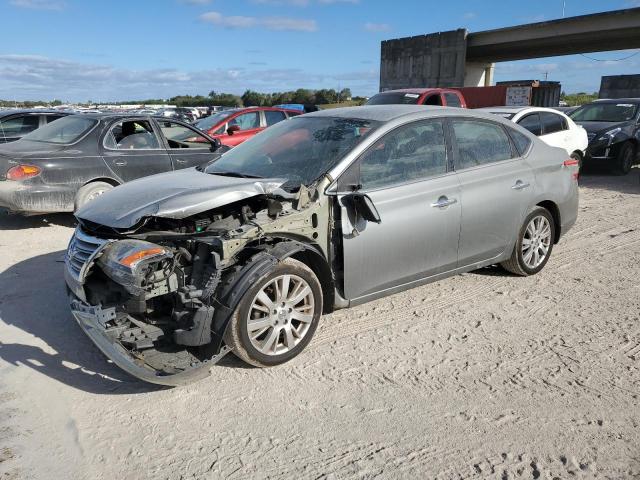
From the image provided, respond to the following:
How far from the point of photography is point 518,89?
78.3ft

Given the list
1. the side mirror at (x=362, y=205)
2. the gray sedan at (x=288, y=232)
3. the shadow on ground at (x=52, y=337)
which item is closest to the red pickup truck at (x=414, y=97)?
the gray sedan at (x=288, y=232)

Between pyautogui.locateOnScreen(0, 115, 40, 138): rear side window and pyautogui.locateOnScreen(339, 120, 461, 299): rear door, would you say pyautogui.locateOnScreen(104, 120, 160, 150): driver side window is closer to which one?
pyautogui.locateOnScreen(0, 115, 40, 138): rear side window

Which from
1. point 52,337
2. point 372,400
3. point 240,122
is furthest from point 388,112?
point 240,122

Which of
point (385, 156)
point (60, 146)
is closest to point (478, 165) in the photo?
point (385, 156)

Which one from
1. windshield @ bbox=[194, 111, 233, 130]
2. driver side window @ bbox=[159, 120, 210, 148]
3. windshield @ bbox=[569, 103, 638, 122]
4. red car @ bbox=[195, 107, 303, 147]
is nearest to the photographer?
driver side window @ bbox=[159, 120, 210, 148]

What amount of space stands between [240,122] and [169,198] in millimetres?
8551

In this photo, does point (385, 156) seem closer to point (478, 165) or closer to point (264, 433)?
point (478, 165)

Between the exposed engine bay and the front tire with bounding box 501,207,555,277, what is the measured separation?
90.0 inches

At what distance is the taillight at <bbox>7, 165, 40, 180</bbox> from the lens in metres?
6.76

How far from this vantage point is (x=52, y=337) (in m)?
4.17

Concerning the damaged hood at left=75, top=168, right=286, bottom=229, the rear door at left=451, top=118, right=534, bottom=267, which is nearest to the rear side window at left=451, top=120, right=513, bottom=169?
the rear door at left=451, top=118, right=534, bottom=267

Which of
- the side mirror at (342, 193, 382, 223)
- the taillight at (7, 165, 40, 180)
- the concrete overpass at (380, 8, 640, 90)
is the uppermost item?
the concrete overpass at (380, 8, 640, 90)

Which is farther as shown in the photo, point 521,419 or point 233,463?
point 521,419

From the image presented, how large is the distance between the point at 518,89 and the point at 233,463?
24290 millimetres
